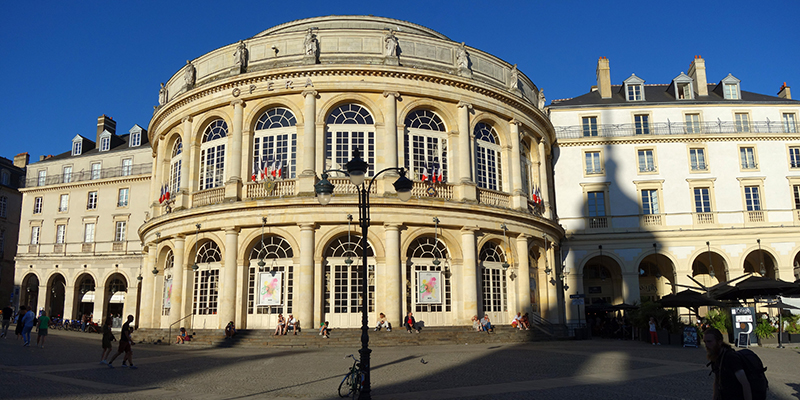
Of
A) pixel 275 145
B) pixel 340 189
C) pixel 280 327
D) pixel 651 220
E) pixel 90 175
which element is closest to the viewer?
pixel 280 327

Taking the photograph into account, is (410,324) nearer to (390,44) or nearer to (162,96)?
(390,44)

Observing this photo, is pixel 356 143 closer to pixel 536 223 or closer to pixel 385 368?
pixel 536 223

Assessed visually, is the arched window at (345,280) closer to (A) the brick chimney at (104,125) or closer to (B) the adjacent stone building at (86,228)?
(B) the adjacent stone building at (86,228)

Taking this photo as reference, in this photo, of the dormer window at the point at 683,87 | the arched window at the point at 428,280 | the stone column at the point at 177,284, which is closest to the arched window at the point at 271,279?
the stone column at the point at 177,284

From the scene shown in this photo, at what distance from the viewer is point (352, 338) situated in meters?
25.2

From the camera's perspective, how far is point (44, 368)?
1694cm

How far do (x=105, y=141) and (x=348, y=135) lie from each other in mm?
34624

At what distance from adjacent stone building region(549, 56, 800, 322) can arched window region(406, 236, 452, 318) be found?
12393 mm

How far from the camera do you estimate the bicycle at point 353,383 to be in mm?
11305

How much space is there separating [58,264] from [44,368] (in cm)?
3890

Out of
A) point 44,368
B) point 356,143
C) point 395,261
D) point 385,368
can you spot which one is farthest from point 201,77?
point 385,368

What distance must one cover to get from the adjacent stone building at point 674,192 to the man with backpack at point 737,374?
31685mm

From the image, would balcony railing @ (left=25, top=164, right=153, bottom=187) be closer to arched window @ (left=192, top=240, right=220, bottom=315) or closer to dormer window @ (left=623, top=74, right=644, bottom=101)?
arched window @ (left=192, top=240, right=220, bottom=315)

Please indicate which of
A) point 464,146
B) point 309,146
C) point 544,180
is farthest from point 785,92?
point 309,146
